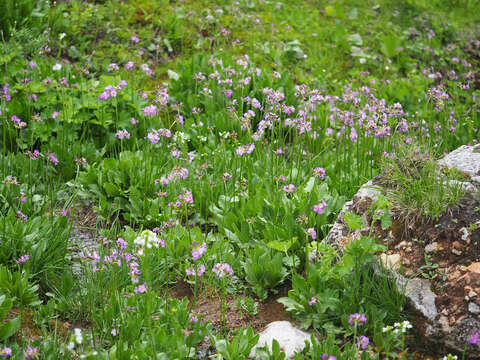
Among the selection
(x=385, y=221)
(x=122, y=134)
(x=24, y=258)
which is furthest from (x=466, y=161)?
(x=24, y=258)

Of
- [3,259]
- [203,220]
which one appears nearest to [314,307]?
[203,220]

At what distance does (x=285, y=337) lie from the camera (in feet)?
10.2

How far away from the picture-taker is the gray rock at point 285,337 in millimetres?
3010

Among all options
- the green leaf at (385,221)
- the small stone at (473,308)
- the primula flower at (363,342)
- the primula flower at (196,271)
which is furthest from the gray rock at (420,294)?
the primula flower at (196,271)

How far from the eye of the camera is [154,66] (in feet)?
22.4

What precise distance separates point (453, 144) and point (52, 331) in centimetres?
465

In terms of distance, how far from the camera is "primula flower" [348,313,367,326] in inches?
111

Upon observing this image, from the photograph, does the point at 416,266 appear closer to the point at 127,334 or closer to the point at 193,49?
the point at 127,334

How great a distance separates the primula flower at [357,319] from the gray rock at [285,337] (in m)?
0.28

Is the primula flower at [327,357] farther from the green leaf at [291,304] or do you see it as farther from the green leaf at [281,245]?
the green leaf at [281,245]

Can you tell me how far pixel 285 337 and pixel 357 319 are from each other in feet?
1.73

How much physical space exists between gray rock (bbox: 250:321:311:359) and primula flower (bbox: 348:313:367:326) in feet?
0.92

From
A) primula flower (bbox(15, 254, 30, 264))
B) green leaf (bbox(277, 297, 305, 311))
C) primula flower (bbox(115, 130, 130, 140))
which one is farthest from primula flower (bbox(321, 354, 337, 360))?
primula flower (bbox(115, 130, 130, 140))

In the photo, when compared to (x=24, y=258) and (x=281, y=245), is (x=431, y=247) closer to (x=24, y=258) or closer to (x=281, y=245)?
(x=281, y=245)
